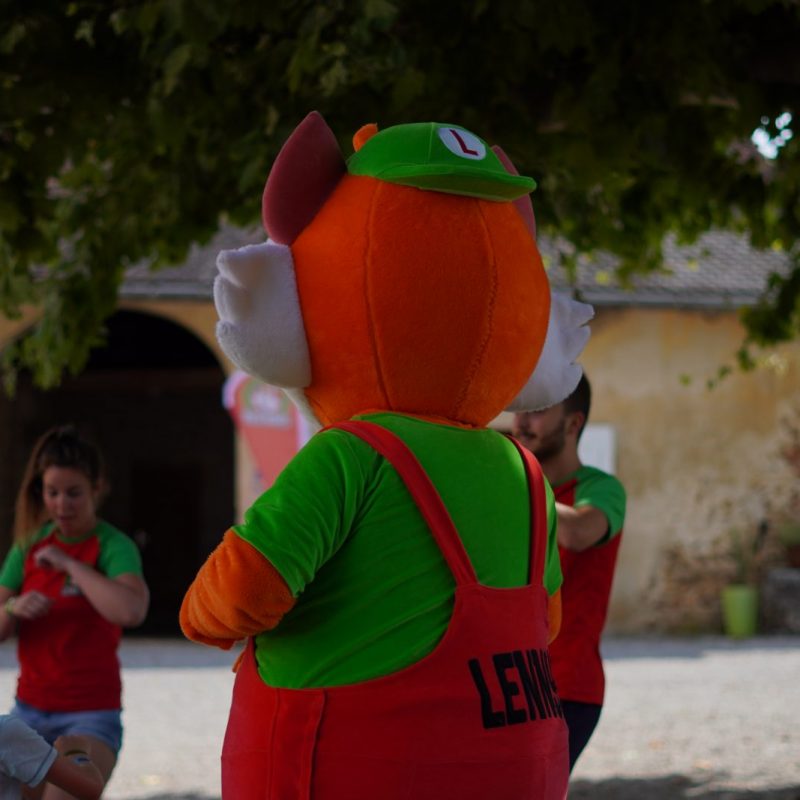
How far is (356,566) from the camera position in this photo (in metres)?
2.50

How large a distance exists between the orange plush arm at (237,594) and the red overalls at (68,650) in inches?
87.5

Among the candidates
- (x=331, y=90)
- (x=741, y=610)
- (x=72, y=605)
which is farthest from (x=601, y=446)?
(x=72, y=605)

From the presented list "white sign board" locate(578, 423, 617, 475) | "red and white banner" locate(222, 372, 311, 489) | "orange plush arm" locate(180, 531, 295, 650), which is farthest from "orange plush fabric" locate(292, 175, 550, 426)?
"white sign board" locate(578, 423, 617, 475)

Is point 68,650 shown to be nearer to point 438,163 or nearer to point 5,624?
point 5,624

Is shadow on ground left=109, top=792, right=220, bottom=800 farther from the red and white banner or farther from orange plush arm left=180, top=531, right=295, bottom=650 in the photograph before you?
the red and white banner

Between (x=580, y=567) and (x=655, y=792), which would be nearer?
(x=580, y=567)

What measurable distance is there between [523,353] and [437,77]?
106 inches

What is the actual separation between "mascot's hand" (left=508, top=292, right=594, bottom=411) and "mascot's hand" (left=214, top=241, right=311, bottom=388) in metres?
0.52

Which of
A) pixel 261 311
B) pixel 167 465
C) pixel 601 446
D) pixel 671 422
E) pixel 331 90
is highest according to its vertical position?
pixel 331 90

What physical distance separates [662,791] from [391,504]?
538 centimetres

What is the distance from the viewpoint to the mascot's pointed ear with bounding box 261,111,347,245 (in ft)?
8.89

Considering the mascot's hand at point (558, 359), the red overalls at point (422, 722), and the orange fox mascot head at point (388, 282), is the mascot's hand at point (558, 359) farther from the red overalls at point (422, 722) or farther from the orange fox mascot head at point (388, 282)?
the red overalls at point (422, 722)

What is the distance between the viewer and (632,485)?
16859 millimetres

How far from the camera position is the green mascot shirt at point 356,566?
245 centimetres
